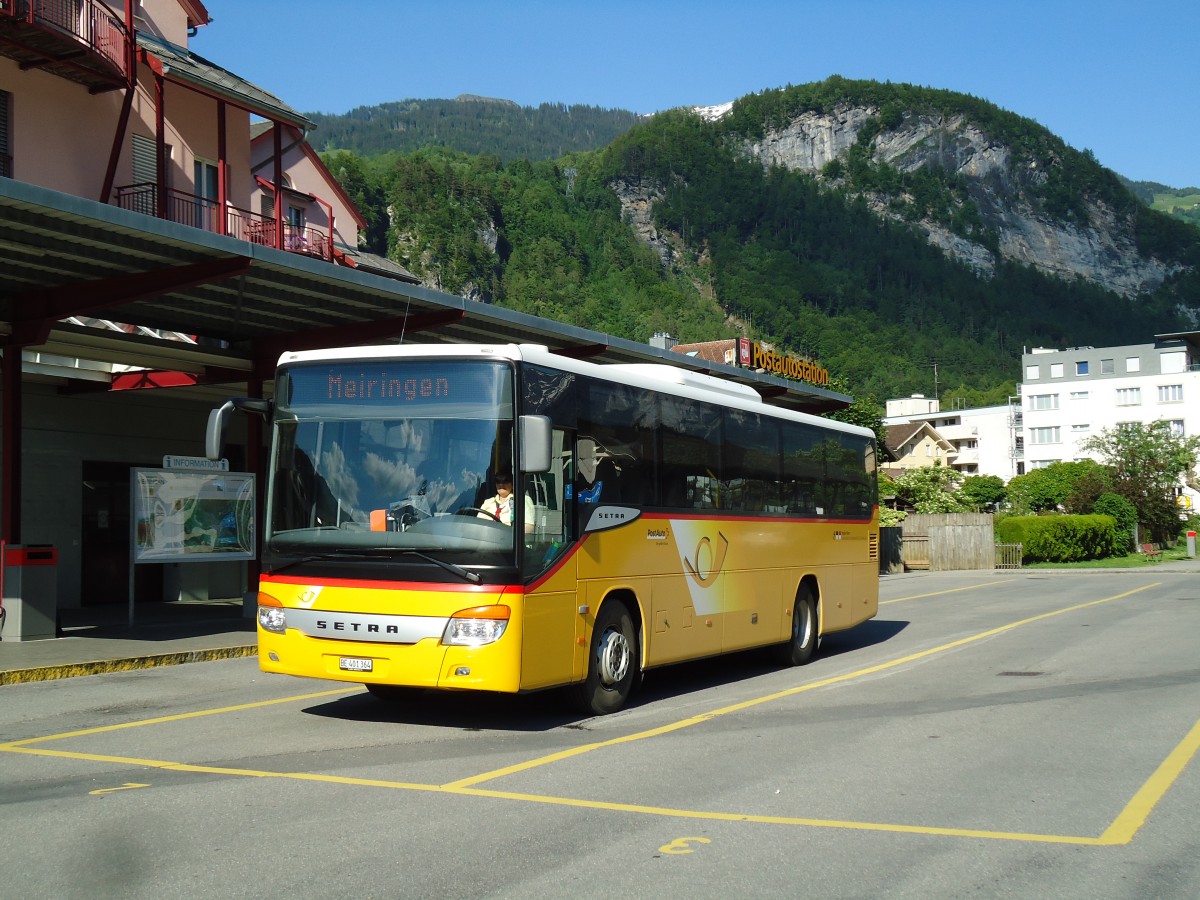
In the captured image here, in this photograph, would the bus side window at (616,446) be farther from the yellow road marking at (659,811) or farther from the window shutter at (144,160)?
the window shutter at (144,160)

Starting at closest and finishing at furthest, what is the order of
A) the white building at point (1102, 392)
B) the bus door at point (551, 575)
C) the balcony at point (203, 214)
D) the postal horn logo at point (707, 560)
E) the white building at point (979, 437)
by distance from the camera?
the bus door at point (551, 575)
the postal horn logo at point (707, 560)
the balcony at point (203, 214)
the white building at point (1102, 392)
the white building at point (979, 437)

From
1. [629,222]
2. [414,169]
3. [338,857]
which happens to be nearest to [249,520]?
[338,857]

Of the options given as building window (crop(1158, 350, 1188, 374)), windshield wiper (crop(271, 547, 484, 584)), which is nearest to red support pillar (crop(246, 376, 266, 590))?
windshield wiper (crop(271, 547, 484, 584))

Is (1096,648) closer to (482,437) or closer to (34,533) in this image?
(482,437)

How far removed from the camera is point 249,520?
19.5 m

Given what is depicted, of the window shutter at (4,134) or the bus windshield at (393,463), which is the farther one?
the window shutter at (4,134)

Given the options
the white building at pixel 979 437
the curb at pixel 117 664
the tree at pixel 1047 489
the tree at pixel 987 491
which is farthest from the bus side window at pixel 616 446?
the white building at pixel 979 437

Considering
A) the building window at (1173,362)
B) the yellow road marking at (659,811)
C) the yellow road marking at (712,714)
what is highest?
the building window at (1173,362)

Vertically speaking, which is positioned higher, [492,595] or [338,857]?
[492,595]

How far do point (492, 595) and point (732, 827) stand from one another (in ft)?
10.1

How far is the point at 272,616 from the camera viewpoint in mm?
9805

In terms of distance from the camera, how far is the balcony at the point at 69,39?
19938 mm

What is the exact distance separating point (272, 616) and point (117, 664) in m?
5.65

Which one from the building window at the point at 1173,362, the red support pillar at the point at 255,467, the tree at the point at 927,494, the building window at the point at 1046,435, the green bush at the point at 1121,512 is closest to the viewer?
the red support pillar at the point at 255,467
